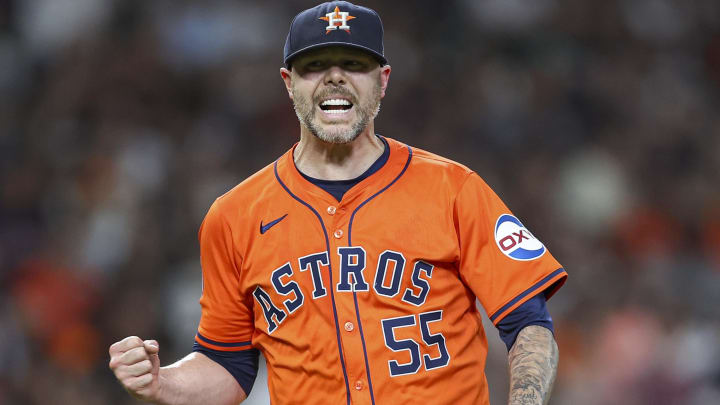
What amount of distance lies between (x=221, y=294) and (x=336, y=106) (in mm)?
685

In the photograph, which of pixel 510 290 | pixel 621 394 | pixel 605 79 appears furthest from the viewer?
pixel 605 79

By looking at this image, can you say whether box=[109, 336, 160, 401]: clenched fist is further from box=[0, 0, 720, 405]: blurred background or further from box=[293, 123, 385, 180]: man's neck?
box=[0, 0, 720, 405]: blurred background

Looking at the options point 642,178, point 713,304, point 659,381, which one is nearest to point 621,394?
point 659,381

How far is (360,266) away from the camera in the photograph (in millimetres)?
3010

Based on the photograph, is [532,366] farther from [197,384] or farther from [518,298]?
[197,384]

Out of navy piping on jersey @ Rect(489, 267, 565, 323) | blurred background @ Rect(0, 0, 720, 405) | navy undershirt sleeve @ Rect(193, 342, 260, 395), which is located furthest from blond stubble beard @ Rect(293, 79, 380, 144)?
blurred background @ Rect(0, 0, 720, 405)

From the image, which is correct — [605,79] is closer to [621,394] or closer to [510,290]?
[621,394]

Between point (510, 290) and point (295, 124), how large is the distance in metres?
5.22

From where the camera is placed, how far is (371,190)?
10.3 feet

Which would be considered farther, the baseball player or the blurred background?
the blurred background

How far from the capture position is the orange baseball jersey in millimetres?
2939

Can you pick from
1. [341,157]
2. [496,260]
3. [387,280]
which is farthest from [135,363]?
[496,260]

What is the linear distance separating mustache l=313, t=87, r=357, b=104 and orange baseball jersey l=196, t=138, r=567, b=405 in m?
0.25

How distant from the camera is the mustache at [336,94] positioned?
10.0 feet
